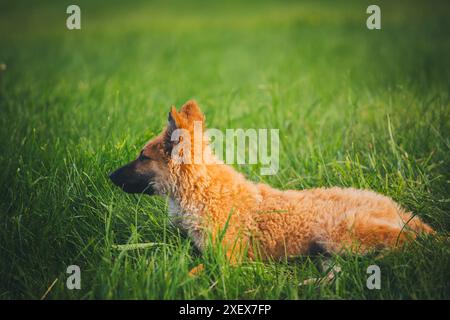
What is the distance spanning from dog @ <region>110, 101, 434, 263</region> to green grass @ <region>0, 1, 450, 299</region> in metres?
0.13

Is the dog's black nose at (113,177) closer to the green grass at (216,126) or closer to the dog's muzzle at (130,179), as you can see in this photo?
the dog's muzzle at (130,179)

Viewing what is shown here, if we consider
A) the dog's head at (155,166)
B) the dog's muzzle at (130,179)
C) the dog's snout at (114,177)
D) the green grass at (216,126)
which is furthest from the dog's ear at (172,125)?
the green grass at (216,126)

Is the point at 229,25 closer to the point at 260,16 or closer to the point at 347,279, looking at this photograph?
the point at 260,16

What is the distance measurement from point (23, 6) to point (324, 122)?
1931 centimetres

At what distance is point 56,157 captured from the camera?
14.8 ft

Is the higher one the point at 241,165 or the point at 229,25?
the point at 229,25

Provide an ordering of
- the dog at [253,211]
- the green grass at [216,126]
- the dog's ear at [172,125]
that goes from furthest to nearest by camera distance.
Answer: the dog's ear at [172,125]
the dog at [253,211]
the green grass at [216,126]

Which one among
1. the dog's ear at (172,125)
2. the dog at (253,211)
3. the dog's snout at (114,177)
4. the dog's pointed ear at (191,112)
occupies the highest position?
the dog's pointed ear at (191,112)

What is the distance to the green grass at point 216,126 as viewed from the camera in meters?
3.34

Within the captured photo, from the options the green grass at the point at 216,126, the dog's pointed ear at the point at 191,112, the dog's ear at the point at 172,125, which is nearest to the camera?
the green grass at the point at 216,126

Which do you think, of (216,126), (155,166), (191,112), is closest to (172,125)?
(191,112)

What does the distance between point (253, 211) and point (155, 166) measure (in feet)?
2.65

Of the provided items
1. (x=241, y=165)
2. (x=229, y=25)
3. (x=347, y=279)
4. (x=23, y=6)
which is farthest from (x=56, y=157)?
(x=23, y=6)
